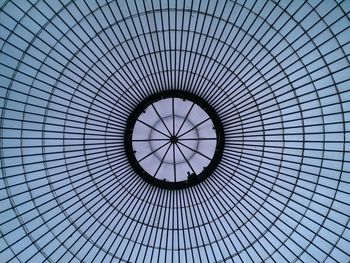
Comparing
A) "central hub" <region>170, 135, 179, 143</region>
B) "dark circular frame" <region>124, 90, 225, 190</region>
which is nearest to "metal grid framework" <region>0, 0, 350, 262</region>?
"dark circular frame" <region>124, 90, 225, 190</region>

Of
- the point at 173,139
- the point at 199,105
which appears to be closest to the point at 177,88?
the point at 199,105

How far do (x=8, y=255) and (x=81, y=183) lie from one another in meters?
5.32

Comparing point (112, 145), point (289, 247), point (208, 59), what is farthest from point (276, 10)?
point (289, 247)

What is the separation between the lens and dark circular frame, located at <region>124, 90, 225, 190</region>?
18750mm

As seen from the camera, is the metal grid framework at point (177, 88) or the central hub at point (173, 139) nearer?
the metal grid framework at point (177, 88)

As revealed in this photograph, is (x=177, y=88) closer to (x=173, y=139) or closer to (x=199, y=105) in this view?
(x=199, y=105)

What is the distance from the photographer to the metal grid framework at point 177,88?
16500mm

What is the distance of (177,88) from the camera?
61.9ft

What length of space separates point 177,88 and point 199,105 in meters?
1.55

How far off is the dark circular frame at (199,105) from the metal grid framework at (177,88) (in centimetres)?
36

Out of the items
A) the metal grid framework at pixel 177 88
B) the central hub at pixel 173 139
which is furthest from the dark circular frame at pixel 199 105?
the central hub at pixel 173 139

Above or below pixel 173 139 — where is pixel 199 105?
above

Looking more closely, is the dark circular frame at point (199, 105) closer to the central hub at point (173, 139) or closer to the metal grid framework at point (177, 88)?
the metal grid framework at point (177, 88)

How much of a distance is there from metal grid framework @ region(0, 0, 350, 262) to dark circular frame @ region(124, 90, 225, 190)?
0.36 metres
